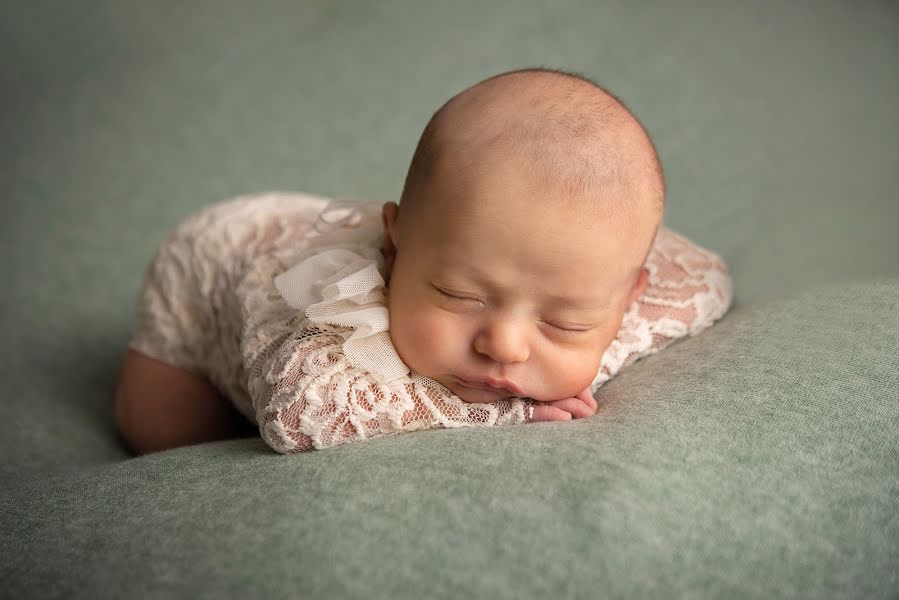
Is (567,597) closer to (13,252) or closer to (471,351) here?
(471,351)

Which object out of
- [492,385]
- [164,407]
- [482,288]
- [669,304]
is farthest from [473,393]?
[164,407]

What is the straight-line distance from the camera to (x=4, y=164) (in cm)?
203

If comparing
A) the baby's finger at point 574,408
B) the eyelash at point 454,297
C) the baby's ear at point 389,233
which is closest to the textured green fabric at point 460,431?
the baby's finger at point 574,408

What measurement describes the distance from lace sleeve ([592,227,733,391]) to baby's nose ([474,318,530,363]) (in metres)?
0.22

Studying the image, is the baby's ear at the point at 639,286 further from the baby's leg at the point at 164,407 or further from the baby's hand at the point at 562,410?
the baby's leg at the point at 164,407

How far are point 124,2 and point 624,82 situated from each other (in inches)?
50.8

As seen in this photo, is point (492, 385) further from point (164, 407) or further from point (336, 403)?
point (164, 407)

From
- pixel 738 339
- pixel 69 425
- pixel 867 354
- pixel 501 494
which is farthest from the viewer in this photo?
pixel 69 425

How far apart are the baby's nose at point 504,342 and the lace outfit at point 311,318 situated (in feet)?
0.31

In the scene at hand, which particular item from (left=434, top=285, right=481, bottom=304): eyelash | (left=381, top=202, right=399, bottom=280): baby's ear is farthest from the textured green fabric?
(left=381, top=202, right=399, bottom=280): baby's ear

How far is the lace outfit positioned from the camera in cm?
104

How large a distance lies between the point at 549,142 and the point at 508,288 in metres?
0.18

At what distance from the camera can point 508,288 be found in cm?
103

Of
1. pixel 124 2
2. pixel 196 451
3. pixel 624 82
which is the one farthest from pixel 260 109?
pixel 196 451
